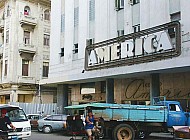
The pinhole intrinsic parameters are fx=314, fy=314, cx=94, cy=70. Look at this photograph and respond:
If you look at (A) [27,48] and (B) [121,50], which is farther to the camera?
(A) [27,48]

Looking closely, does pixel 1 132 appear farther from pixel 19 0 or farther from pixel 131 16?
pixel 19 0

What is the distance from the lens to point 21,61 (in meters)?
36.9

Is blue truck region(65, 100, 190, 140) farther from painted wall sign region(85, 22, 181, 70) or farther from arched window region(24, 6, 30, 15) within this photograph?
arched window region(24, 6, 30, 15)

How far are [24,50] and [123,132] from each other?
23451 mm

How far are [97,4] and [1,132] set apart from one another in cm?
1657

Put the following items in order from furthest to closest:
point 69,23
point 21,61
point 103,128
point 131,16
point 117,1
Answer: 1. point 21,61
2. point 69,23
3. point 117,1
4. point 131,16
5. point 103,128

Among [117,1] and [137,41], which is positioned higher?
[117,1]

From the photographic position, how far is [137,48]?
20.5 metres

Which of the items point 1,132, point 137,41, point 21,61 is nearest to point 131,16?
point 137,41

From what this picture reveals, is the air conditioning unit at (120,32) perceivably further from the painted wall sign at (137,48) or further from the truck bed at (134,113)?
the truck bed at (134,113)

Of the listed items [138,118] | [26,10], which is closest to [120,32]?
[138,118]

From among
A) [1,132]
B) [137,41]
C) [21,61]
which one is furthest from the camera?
[21,61]

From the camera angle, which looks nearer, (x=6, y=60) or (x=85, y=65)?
(x=85, y=65)

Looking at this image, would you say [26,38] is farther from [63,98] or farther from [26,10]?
[63,98]
